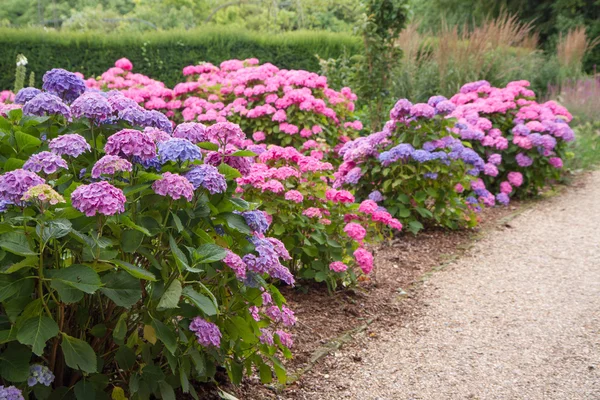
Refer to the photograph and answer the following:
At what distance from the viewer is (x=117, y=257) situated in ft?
6.09

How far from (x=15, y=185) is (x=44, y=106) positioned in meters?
0.57

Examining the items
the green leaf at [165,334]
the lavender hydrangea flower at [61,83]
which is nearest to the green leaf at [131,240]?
the green leaf at [165,334]

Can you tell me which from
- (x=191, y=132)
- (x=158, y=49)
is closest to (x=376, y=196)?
(x=191, y=132)

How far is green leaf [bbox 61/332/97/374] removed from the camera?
164 cm

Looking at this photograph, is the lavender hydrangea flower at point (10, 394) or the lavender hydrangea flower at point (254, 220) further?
the lavender hydrangea flower at point (254, 220)

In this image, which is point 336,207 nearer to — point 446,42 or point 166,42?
point 446,42

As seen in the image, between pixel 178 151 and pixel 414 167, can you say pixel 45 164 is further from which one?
pixel 414 167

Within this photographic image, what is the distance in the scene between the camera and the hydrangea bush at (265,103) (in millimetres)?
5699

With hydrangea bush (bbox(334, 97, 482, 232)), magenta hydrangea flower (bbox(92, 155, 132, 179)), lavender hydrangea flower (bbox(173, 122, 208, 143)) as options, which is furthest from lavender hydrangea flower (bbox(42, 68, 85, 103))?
hydrangea bush (bbox(334, 97, 482, 232))

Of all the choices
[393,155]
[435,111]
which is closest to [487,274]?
[393,155]

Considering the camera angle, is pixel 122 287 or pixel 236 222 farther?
pixel 236 222

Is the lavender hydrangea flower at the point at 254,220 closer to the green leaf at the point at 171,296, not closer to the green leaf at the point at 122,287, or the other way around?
the green leaf at the point at 171,296

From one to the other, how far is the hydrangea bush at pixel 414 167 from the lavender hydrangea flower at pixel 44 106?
110 inches

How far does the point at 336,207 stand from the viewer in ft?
11.7
